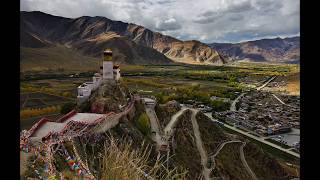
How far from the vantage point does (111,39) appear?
275ft

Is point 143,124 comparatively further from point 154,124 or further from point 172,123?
point 172,123

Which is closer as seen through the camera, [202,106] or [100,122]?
[100,122]

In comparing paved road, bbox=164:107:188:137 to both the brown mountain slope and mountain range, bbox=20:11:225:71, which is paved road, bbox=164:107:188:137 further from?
the brown mountain slope

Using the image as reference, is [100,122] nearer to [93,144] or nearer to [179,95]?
[93,144]

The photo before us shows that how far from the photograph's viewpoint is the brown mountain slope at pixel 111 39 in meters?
81.8

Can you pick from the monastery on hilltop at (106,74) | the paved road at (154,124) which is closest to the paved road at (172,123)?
the paved road at (154,124)

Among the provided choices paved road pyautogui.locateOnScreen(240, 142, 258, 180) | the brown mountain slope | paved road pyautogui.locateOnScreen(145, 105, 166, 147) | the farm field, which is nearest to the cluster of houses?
the farm field

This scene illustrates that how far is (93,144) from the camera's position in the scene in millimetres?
9508

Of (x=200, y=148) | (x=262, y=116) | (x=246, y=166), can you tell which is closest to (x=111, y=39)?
(x=262, y=116)

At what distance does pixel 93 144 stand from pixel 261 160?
14.1m

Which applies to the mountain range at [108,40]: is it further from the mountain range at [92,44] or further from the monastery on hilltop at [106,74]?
the monastery on hilltop at [106,74]

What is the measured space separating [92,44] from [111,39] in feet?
19.0
